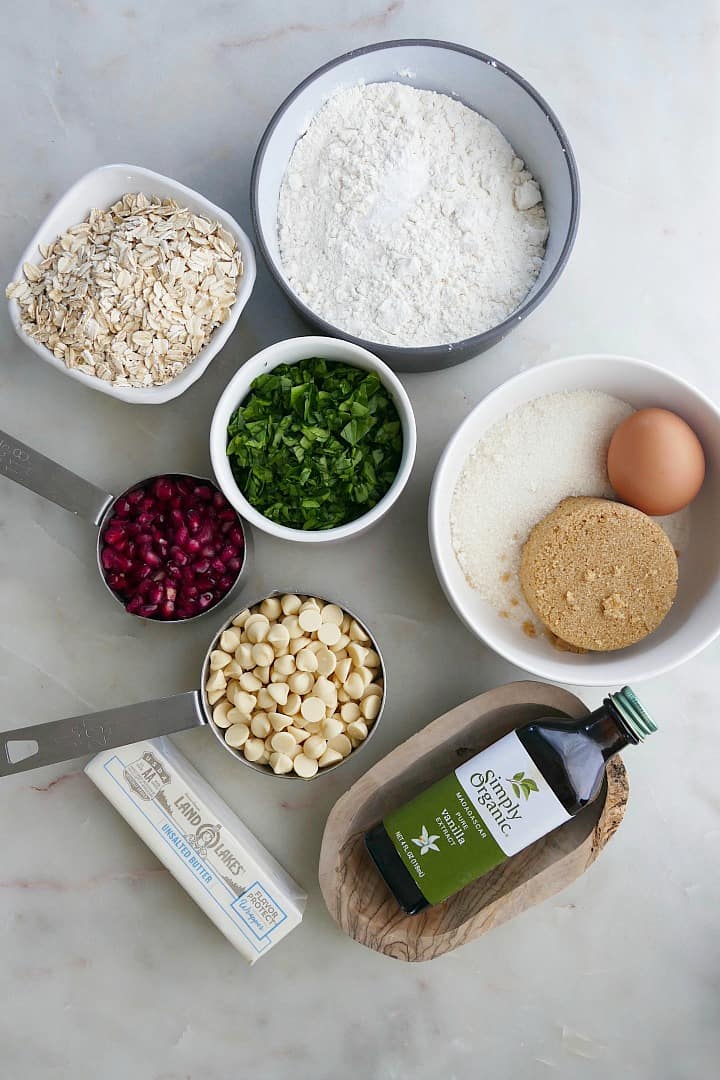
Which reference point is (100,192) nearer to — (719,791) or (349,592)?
(349,592)

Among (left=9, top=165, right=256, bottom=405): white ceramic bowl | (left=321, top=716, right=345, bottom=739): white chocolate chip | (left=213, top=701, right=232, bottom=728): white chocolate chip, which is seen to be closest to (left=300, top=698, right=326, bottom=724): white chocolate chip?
(left=321, top=716, right=345, bottom=739): white chocolate chip

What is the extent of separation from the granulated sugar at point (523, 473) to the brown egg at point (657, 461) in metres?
0.04

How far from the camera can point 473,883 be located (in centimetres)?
119

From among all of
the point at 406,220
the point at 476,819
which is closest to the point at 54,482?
the point at 406,220

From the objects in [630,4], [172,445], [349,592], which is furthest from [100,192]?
[630,4]

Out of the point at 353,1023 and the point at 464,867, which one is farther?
the point at 353,1023

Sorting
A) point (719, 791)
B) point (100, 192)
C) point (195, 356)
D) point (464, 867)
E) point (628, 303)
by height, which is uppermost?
point (628, 303)

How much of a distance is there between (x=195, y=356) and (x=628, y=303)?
730 millimetres

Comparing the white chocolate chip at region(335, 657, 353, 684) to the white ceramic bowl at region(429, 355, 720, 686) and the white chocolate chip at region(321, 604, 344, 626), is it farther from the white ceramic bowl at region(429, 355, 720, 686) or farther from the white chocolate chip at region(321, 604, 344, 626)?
the white ceramic bowl at region(429, 355, 720, 686)

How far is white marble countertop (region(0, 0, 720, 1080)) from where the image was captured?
4.21 ft

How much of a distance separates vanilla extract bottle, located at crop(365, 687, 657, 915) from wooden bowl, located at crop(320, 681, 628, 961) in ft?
0.14

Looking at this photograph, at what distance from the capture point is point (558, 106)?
1377 mm

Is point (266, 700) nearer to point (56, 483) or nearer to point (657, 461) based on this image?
point (56, 483)

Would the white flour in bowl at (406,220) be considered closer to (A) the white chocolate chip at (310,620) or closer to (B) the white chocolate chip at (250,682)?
(A) the white chocolate chip at (310,620)
